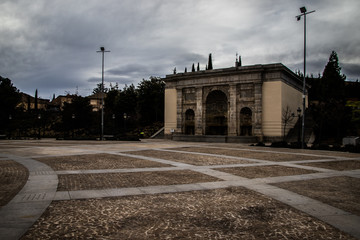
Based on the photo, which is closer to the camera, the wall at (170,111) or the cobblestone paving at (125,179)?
the cobblestone paving at (125,179)

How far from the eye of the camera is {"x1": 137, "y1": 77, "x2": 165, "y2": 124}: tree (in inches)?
2057

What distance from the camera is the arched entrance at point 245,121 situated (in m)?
34.3

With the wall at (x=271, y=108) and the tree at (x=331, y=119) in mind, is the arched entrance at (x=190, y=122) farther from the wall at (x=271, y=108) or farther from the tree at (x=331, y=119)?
the tree at (x=331, y=119)

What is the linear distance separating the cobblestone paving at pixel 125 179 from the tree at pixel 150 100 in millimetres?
43288

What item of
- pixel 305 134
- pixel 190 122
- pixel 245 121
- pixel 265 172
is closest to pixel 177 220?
pixel 265 172

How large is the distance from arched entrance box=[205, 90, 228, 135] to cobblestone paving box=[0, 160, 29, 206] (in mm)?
29314

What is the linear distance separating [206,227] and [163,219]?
0.84 meters

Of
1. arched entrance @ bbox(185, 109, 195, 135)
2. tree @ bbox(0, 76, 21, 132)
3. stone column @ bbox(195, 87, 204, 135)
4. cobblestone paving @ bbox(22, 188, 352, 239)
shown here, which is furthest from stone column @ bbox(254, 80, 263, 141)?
tree @ bbox(0, 76, 21, 132)

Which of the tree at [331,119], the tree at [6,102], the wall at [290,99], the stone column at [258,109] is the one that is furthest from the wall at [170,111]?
the tree at [6,102]

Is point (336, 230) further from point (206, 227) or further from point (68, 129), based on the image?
point (68, 129)

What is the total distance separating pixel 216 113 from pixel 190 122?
4.56m

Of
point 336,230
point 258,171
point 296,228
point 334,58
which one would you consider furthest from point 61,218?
point 334,58

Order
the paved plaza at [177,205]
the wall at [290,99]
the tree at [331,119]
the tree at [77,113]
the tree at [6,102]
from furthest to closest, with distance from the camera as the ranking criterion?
1. the tree at [6,102]
2. the tree at [77,113]
3. the wall at [290,99]
4. the tree at [331,119]
5. the paved plaza at [177,205]

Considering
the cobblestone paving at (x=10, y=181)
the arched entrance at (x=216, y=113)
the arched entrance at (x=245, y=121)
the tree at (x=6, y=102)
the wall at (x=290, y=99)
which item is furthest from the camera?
the tree at (x=6, y=102)
